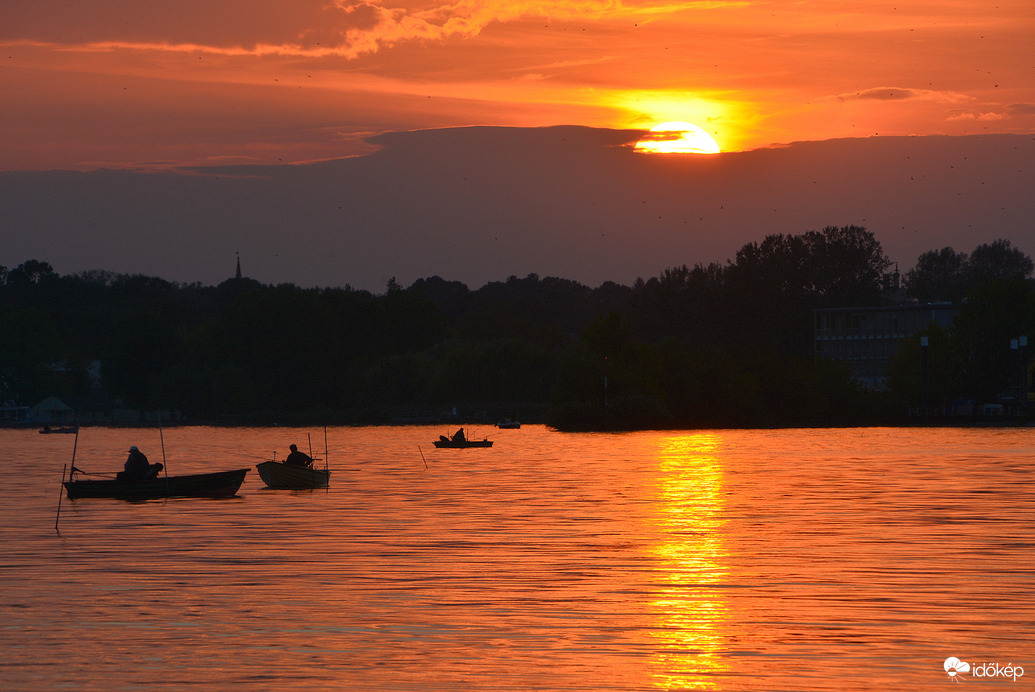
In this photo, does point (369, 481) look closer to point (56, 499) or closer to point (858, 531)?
point (56, 499)

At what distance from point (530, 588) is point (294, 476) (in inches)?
1424

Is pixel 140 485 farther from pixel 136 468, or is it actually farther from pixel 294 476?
pixel 294 476

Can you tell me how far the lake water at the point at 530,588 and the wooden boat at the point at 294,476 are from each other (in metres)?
0.81

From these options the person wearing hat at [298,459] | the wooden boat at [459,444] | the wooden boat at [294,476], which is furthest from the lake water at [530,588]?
the wooden boat at [459,444]

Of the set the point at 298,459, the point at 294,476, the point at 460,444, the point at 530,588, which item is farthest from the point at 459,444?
the point at 530,588

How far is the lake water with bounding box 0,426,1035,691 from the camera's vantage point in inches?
787

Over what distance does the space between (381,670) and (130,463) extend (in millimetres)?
37558

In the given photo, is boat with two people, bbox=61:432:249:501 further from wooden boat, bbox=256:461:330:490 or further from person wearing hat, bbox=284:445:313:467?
person wearing hat, bbox=284:445:313:467

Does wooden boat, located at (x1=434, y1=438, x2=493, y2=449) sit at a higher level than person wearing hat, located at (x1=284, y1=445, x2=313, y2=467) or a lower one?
lower

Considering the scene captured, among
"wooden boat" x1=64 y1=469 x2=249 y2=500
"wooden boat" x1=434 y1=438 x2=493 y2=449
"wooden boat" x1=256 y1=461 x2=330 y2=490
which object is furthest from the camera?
"wooden boat" x1=434 y1=438 x2=493 y2=449

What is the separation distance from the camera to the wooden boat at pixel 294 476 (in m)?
62.2

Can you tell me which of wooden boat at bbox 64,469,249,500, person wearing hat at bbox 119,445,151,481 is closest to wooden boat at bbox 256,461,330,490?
wooden boat at bbox 64,469,249,500

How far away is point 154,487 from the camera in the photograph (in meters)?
53.7

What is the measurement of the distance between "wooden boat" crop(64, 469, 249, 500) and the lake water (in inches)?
33.3
